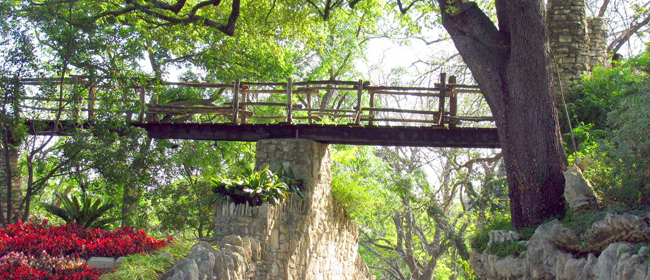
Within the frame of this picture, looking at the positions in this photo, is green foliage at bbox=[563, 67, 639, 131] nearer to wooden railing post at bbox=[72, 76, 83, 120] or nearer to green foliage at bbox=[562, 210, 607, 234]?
green foliage at bbox=[562, 210, 607, 234]

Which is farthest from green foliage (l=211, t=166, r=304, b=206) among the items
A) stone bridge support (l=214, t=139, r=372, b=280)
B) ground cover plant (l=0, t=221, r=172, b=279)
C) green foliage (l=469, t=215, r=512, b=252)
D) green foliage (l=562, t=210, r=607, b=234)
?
green foliage (l=562, t=210, r=607, b=234)

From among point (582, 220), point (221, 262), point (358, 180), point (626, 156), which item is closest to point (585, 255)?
point (582, 220)

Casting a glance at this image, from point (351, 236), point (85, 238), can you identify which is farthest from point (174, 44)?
point (85, 238)

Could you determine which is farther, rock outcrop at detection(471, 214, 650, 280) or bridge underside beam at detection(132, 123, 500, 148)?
bridge underside beam at detection(132, 123, 500, 148)

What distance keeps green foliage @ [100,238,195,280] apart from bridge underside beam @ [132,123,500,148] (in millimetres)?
3671

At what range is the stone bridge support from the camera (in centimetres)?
945

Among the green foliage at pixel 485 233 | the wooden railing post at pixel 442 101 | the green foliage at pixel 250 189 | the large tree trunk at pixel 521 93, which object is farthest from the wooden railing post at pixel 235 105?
the green foliage at pixel 485 233

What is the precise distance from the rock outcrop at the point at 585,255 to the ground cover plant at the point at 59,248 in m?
4.59

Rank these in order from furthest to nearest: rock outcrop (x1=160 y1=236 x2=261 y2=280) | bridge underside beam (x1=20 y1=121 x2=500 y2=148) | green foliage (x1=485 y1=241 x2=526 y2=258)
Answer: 1. bridge underside beam (x1=20 y1=121 x2=500 y2=148)
2. green foliage (x1=485 y1=241 x2=526 y2=258)
3. rock outcrop (x1=160 y1=236 x2=261 y2=280)

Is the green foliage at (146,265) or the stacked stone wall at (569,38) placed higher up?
the stacked stone wall at (569,38)

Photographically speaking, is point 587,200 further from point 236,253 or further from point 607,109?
point 236,253

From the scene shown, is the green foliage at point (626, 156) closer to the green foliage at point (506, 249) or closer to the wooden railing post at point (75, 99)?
the green foliage at point (506, 249)

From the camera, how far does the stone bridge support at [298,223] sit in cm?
945

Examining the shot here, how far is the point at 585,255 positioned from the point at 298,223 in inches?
202
